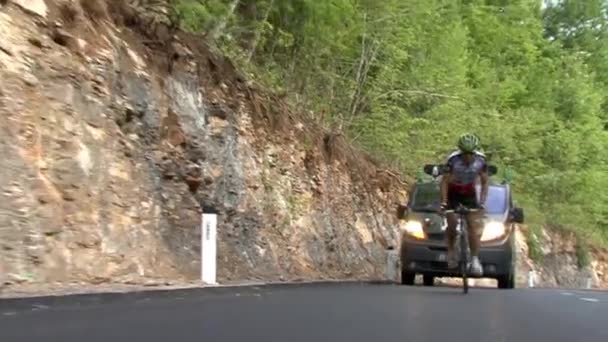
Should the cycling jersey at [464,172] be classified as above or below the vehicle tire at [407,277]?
above

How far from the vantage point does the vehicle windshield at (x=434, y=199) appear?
59.6 ft

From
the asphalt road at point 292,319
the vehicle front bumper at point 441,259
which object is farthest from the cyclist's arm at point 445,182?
the vehicle front bumper at point 441,259

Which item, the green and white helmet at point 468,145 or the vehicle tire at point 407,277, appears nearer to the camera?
the green and white helmet at point 468,145

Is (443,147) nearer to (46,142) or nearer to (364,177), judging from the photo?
(364,177)

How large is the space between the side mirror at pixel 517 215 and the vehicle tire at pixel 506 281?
3.21 ft

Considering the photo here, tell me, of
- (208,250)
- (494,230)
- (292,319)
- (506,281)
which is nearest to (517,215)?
(494,230)

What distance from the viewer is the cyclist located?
553 inches

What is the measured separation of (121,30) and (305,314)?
807 centimetres

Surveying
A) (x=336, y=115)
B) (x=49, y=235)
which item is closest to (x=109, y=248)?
(x=49, y=235)

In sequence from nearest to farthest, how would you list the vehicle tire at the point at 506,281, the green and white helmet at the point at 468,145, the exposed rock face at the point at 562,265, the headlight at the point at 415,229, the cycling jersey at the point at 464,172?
the green and white helmet at the point at 468,145
the cycling jersey at the point at 464,172
the vehicle tire at the point at 506,281
the headlight at the point at 415,229
the exposed rock face at the point at 562,265

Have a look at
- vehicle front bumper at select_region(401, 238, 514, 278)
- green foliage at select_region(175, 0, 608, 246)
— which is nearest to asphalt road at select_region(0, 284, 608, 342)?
vehicle front bumper at select_region(401, 238, 514, 278)

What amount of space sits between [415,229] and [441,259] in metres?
0.88

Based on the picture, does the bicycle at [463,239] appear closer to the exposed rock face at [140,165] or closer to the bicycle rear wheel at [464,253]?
the bicycle rear wheel at [464,253]

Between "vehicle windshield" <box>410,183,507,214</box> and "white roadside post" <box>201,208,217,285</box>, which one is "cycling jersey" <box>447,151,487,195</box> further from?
"vehicle windshield" <box>410,183,507,214</box>
